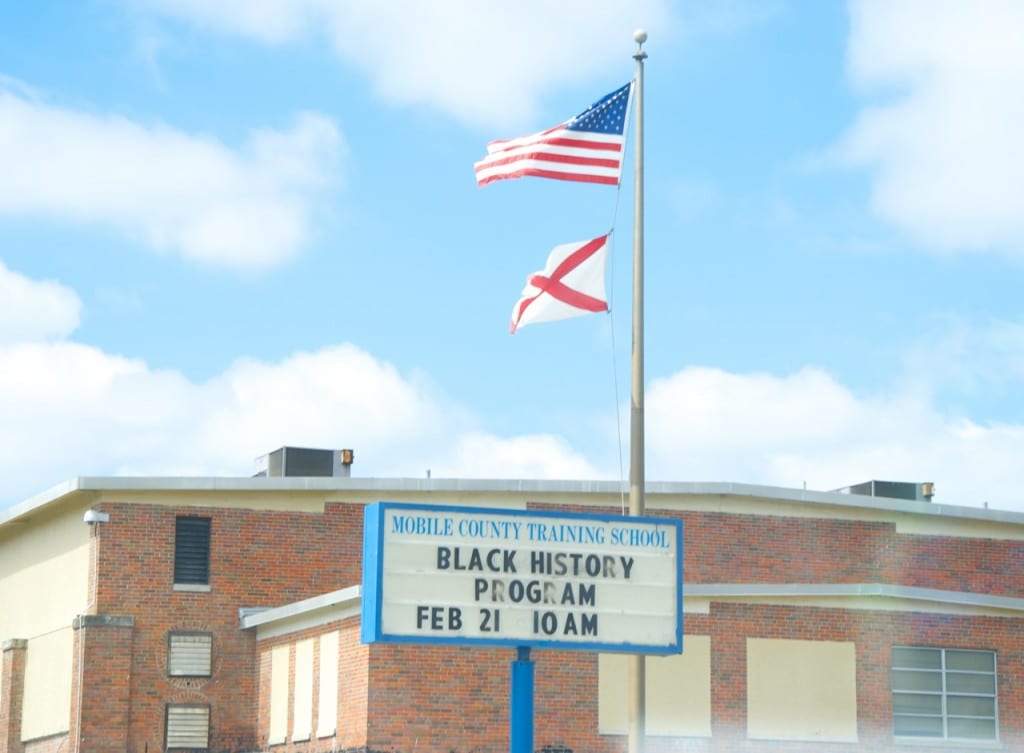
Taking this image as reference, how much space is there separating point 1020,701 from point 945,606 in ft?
8.31

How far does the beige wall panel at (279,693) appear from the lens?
121 ft

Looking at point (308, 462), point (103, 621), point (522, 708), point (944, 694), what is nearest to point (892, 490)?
point (944, 694)

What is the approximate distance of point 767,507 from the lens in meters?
41.2

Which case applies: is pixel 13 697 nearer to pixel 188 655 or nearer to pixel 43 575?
pixel 43 575

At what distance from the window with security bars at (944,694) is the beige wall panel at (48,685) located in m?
17.7

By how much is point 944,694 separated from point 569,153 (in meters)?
16.4

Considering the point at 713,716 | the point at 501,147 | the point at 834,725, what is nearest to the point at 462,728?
the point at 713,716

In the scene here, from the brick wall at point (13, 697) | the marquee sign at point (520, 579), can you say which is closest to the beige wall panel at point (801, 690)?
the marquee sign at point (520, 579)

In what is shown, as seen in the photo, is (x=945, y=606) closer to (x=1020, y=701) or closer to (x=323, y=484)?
(x=1020, y=701)

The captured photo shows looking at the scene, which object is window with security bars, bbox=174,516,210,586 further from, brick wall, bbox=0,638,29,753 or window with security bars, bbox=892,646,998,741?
window with security bars, bbox=892,646,998,741

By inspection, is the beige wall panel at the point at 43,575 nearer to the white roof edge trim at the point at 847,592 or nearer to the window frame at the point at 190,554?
the window frame at the point at 190,554

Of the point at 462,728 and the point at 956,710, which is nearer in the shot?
the point at 462,728

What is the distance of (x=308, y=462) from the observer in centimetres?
4266

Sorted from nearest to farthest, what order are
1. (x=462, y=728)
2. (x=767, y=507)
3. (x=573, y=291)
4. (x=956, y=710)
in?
(x=573, y=291) → (x=462, y=728) → (x=956, y=710) → (x=767, y=507)
